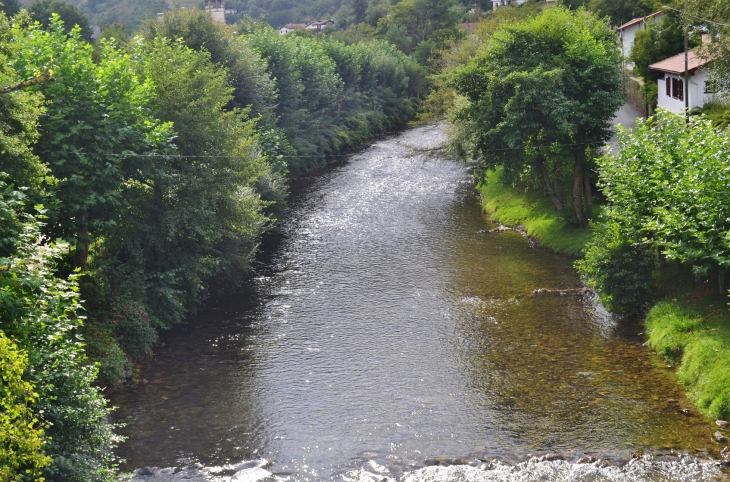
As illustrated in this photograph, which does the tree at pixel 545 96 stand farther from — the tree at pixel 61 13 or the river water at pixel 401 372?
the tree at pixel 61 13

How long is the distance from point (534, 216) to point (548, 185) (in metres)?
2.69

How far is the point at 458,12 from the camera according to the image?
133m

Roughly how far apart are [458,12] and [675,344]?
113736mm

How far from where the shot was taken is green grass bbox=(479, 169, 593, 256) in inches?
1689

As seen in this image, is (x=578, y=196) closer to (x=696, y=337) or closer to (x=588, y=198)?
(x=588, y=198)

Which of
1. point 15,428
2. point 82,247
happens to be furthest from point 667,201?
point 15,428

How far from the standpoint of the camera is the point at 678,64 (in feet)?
174

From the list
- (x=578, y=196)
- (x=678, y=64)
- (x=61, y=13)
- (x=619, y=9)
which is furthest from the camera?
(x=619, y=9)

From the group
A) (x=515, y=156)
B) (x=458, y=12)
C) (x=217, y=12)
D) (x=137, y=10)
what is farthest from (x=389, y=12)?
(x=515, y=156)

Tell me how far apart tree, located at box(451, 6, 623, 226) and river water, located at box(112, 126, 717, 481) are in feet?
18.0

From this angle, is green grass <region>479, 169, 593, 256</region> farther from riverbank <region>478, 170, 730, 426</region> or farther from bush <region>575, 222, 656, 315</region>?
riverbank <region>478, 170, 730, 426</region>

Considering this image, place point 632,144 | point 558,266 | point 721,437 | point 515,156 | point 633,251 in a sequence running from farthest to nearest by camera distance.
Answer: point 515,156 → point 558,266 → point 632,144 → point 633,251 → point 721,437

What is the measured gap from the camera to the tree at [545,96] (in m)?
41.6

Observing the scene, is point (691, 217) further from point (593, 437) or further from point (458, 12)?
point (458, 12)
